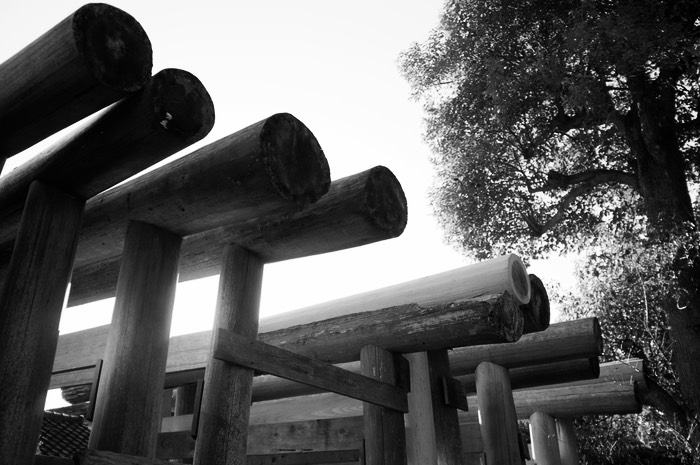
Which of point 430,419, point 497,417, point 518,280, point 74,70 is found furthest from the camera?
point 497,417

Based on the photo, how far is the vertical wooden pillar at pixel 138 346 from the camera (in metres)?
2.70

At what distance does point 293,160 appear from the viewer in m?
2.43

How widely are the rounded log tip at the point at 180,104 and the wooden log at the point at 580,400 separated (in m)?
5.74

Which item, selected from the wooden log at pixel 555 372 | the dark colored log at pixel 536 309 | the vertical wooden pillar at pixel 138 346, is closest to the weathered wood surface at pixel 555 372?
the wooden log at pixel 555 372

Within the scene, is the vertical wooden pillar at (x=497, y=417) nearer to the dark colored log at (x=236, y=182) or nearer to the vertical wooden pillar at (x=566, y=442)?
the vertical wooden pillar at (x=566, y=442)

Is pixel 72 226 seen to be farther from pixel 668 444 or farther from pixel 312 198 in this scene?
pixel 668 444

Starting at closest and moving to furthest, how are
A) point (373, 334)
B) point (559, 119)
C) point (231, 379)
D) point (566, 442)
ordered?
point (231, 379)
point (373, 334)
point (566, 442)
point (559, 119)

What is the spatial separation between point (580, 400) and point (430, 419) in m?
3.23

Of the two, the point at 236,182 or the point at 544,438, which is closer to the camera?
the point at 236,182

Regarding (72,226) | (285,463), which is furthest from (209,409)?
(285,463)

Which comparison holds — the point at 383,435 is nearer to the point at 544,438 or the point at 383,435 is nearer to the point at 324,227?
the point at 324,227

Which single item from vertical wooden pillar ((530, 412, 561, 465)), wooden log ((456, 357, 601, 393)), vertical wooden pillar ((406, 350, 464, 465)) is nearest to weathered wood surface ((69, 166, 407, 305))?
vertical wooden pillar ((406, 350, 464, 465))

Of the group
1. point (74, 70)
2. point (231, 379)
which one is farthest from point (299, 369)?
point (74, 70)

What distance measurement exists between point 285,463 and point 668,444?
7264 millimetres
